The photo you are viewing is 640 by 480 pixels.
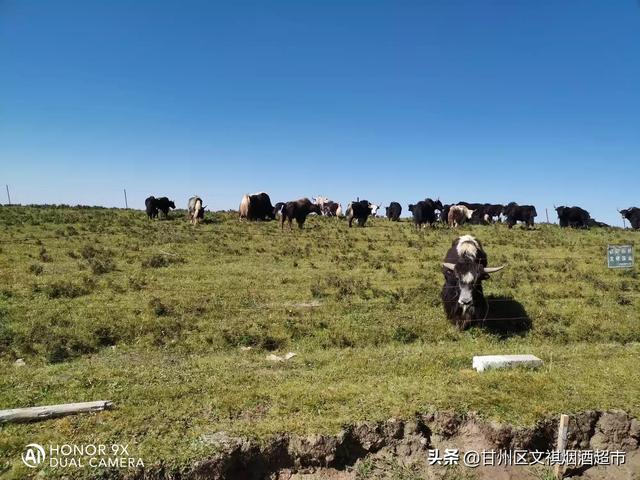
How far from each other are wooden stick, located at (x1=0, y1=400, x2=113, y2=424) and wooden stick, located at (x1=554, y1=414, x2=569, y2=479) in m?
5.59

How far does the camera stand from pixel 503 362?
7.48 meters

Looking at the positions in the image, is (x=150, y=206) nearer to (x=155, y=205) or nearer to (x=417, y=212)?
(x=155, y=205)

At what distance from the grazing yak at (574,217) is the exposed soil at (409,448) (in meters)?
30.1

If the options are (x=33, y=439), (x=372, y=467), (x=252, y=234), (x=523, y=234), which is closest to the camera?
(x=33, y=439)

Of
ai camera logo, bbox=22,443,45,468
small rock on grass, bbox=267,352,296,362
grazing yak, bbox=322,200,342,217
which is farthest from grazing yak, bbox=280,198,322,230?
ai camera logo, bbox=22,443,45,468

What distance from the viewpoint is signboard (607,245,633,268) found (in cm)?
949

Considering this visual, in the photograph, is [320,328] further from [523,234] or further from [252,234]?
[523,234]

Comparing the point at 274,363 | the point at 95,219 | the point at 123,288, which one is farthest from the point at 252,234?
the point at 274,363

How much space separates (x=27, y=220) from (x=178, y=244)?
30.4ft

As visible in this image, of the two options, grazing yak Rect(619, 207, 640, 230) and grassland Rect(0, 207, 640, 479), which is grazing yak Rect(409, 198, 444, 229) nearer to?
grassland Rect(0, 207, 640, 479)

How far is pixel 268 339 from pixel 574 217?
30.8 metres

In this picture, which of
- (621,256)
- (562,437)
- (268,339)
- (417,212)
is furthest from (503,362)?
(417,212)

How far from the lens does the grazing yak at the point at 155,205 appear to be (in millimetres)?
26031

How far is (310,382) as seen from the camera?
693 cm
